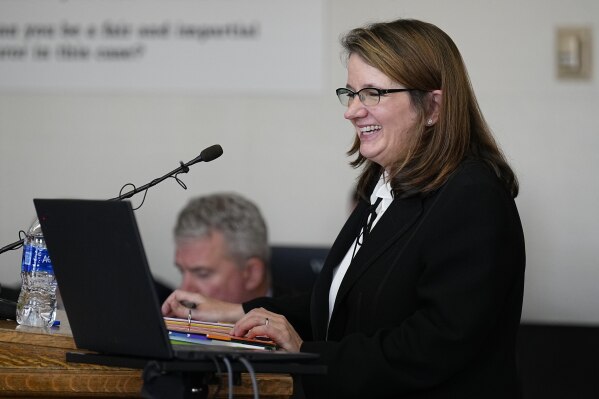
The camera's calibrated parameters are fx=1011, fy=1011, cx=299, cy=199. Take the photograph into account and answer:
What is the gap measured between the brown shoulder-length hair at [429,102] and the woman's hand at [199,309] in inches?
20.8

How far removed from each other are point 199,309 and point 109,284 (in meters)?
0.70

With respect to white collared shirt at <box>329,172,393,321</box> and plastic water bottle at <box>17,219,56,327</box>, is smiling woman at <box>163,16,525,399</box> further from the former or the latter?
plastic water bottle at <box>17,219,56,327</box>

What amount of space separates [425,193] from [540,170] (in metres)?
2.85

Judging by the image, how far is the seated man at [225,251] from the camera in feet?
13.0

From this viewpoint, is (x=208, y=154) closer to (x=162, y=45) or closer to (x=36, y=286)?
(x=36, y=286)

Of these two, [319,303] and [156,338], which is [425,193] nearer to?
[319,303]

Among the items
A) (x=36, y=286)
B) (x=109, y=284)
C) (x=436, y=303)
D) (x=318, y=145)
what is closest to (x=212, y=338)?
(x=109, y=284)

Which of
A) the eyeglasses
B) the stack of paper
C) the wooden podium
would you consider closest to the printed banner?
the eyeglasses

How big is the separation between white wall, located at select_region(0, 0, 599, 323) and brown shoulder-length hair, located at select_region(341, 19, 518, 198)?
2.66 m

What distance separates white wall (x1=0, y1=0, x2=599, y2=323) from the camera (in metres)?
4.91

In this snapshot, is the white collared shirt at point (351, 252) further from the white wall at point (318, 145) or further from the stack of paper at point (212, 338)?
the white wall at point (318, 145)

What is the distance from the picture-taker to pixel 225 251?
400 centimetres

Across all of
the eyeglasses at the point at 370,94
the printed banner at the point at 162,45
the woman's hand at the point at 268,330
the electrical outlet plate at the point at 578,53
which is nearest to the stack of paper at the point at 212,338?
the woman's hand at the point at 268,330

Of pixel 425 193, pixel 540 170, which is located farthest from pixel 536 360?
pixel 425 193
